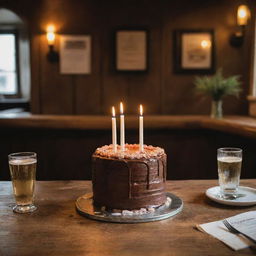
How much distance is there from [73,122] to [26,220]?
9.24ft

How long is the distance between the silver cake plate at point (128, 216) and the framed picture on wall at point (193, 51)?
128 inches

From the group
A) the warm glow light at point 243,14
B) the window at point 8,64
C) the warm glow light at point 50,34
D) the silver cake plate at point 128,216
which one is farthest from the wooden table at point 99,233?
the window at point 8,64

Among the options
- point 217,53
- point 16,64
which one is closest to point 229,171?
point 217,53

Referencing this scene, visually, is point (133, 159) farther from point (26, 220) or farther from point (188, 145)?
point (188, 145)

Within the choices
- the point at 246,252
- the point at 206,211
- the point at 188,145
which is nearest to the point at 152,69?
the point at 188,145

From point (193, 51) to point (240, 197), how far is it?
322cm

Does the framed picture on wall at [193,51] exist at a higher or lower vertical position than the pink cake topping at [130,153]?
higher

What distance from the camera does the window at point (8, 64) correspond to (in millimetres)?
8578

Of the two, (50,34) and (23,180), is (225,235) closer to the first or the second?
(23,180)

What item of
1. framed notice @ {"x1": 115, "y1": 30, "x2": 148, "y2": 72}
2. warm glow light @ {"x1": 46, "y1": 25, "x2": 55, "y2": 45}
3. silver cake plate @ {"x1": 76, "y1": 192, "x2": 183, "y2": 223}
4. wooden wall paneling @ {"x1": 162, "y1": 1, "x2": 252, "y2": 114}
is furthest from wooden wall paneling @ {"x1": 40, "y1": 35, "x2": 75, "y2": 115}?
silver cake plate @ {"x1": 76, "y1": 192, "x2": 183, "y2": 223}

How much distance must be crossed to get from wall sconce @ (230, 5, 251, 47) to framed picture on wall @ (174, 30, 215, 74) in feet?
0.81

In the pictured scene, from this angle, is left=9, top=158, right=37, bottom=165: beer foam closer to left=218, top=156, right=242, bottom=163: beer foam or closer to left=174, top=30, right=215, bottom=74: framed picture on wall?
left=218, top=156, right=242, bottom=163: beer foam

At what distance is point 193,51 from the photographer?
4.37m

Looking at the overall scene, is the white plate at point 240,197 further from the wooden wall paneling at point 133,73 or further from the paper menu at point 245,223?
the wooden wall paneling at point 133,73
